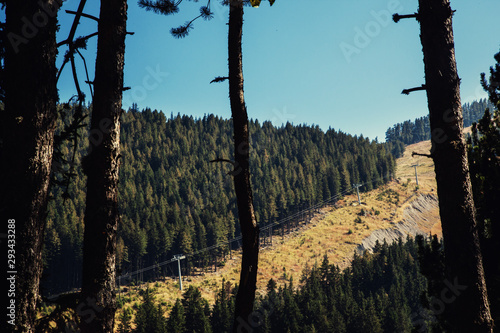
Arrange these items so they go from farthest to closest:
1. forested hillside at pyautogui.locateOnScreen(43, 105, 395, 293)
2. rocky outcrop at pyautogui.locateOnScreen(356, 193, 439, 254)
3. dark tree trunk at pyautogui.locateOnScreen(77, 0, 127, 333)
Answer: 1. rocky outcrop at pyautogui.locateOnScreen(356, 193, 439, 254)
2. forested hillside at pyautogui.locateOnScreen(43, 105, 395, 293)
3. dark tree trunk at pyautogui.locateOnScreen(77, 0, 127, 333)

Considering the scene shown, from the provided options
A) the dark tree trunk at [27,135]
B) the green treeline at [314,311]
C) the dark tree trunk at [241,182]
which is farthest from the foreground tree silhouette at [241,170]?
the green treeline at [314,311]

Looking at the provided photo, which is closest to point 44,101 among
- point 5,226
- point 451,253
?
point 5,226

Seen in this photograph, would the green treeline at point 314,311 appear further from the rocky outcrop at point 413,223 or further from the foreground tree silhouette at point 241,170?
the foreground tree silhouette at point 241,170

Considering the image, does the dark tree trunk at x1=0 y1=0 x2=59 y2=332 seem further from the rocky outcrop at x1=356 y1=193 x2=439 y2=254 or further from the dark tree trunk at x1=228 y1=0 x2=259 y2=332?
the rocky outcrop at x1=356 y1=193 x2=439 y2=254

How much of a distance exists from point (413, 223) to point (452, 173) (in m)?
123

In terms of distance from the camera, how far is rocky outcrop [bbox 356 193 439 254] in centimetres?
10344

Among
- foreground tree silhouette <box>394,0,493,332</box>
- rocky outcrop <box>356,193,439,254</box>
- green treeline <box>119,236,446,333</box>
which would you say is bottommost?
green treeline <box>119,236,446,333</box>

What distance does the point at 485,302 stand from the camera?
4.09 meters

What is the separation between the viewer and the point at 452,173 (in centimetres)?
423

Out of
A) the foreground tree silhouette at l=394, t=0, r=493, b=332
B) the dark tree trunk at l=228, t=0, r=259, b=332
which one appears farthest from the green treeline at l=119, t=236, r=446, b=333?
the foreground tree silhouette at l=394, t=0, r=493, b=332

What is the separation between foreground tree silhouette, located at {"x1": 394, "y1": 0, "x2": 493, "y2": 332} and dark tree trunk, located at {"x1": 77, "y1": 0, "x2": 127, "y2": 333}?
3.51 m

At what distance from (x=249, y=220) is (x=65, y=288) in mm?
91312

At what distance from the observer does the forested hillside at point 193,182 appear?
8538 cm

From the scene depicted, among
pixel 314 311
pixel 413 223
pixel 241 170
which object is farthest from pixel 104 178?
pixel 413 223
